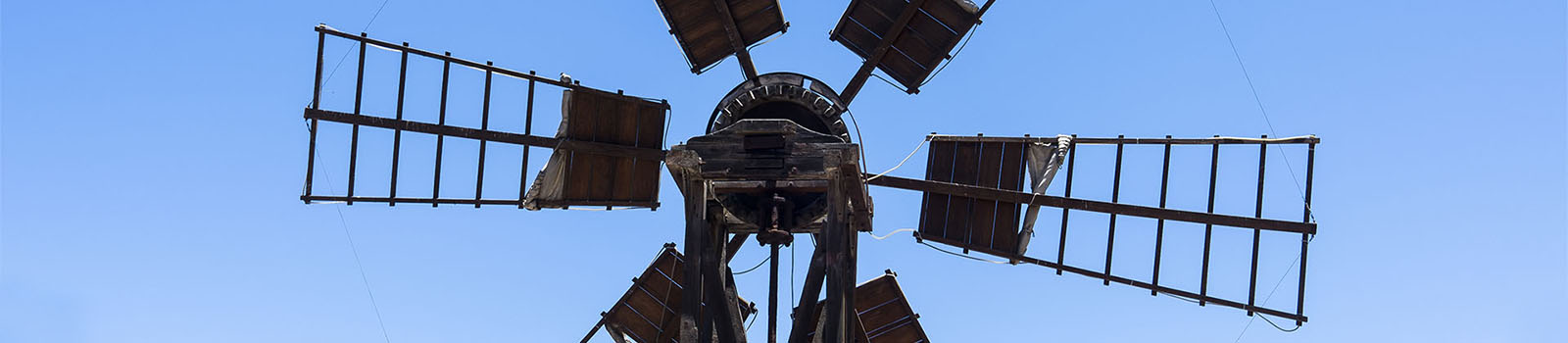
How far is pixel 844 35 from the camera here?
13242 millimetres

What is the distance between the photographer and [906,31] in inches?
513

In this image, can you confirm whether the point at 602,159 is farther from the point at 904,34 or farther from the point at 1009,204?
the point at 1009,204

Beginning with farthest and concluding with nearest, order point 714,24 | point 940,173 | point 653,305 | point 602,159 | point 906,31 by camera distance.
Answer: point 653,305 → point 940,173 → point 602,159 → point 906,31 → point 714,24

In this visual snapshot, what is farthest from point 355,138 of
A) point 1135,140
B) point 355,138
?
point 1135,140

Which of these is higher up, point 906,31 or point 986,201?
point 906,31

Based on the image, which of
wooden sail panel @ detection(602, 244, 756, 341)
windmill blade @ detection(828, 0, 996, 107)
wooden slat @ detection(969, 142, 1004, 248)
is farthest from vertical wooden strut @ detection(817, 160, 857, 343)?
wooden sail panel @ detection(602, 244, 756, 341)

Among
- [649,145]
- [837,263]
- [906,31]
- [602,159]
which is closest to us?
[837,263]

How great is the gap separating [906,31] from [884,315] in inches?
134

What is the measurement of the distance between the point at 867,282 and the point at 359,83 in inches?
224

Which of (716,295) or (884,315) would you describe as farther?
(884,315)

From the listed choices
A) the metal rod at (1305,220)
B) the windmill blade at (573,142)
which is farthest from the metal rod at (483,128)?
the metal rod at (1305,220)

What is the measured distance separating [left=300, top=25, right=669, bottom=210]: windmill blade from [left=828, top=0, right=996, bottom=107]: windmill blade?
200 cm

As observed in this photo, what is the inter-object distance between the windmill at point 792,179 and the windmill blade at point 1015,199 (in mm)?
14

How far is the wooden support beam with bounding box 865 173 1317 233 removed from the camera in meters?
13.4
